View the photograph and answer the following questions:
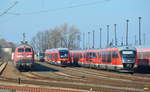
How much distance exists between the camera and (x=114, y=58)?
123 feet

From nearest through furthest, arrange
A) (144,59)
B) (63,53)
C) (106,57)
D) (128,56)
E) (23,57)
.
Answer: (128,56) → (23,57) → (144,59) → (106,57) → (63,53)

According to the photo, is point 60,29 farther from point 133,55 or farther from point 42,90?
point 42,90

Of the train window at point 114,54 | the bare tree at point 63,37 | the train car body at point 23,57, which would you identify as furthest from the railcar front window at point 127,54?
the bare tree at point 63,37

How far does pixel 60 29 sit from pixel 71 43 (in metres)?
6.44

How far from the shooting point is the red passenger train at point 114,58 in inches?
1393

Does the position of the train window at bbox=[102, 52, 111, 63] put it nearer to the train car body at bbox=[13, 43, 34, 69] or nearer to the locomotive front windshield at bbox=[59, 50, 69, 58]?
the train car body at bbox=[13, 43, 34, 69]

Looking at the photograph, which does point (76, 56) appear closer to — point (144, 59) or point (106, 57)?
point (106, 57)

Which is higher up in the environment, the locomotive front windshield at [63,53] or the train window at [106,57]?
the locomotive front windshield at [63,53]

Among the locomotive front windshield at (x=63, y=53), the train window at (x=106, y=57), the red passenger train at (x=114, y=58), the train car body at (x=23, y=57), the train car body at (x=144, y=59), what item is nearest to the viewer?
the red passenger train at (x=114, y=58)

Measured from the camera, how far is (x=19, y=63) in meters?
37.5

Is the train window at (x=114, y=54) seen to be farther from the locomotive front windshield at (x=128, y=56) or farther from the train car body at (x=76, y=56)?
the train car body at (x=76, y=56)

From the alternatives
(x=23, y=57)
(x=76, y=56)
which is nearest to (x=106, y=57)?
(x=23, y=57)

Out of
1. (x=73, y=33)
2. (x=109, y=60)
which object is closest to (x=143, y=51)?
(x=109, y=60)

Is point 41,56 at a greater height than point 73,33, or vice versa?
point 73,33
